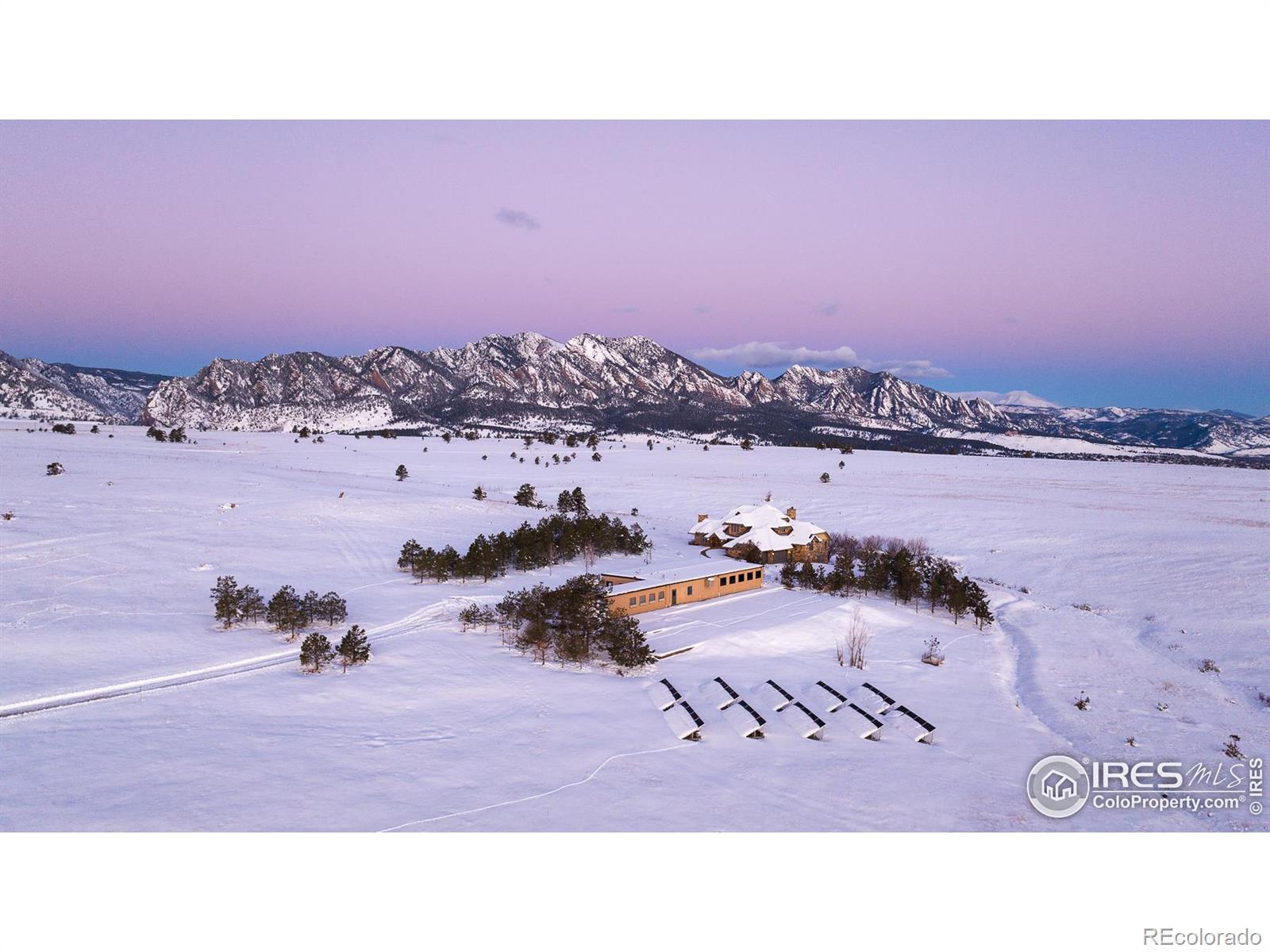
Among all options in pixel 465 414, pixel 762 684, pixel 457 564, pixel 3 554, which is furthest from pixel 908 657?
pixel 465 414

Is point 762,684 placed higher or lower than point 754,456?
lower

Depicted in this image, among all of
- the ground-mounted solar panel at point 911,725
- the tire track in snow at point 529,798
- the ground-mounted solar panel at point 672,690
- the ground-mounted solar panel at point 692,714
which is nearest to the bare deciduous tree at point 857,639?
the ground-mounted solar panel at point 911,725

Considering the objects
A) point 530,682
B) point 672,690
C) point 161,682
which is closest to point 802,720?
point 672,690

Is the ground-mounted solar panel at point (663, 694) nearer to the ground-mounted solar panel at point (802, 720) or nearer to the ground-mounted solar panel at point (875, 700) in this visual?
the ground-mounted solar panel at point (802, 720)

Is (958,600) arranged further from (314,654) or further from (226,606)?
(226,606)

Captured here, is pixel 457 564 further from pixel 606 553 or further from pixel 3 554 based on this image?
pixel 3 554

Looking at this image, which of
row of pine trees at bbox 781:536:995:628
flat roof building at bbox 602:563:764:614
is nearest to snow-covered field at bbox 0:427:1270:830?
flat roof building at bbox 602:563:764:614
